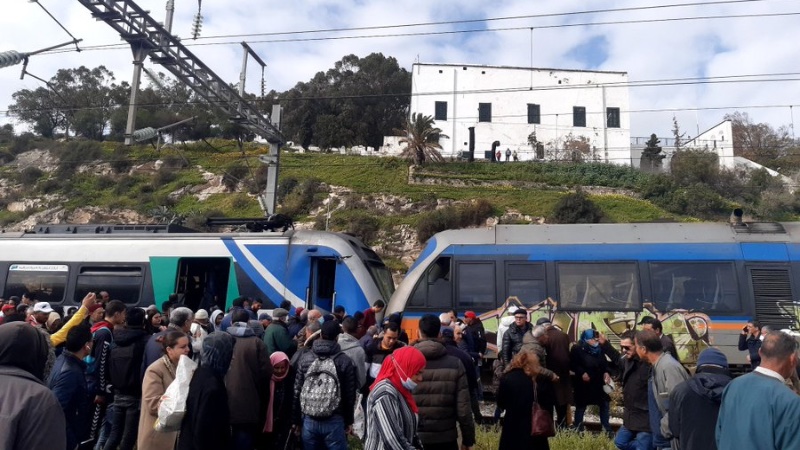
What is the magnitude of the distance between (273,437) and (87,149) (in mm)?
57749

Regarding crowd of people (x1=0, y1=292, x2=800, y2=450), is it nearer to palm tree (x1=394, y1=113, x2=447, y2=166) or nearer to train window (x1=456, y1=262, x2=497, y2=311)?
train window (x1=456, y1=262, x2=497, y2=311)

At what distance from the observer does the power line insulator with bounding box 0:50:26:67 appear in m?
12.7

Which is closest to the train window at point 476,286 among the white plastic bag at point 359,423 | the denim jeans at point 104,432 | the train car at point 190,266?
the train car at point 190,266

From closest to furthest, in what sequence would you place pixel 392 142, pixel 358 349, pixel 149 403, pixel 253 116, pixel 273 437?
pixel 149 403
pixel 273 437
pixel 358 349
pixel 253 116
pixel 392 142

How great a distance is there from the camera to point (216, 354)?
14.9 feet

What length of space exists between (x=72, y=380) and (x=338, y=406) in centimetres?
244

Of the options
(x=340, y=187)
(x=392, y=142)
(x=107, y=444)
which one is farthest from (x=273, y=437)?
(x=392, y=142)

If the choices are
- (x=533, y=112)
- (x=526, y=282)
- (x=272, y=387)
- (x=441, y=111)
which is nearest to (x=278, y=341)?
(x=272, y=387)

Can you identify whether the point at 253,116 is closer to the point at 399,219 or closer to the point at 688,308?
the point at 688,308

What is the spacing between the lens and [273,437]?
6297 mm

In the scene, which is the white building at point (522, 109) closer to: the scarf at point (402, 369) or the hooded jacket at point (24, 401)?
the scarf at point (402, 369)

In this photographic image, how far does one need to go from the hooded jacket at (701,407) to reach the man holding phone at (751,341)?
22.3 ft

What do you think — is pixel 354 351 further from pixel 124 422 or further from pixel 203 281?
pixel 203 281

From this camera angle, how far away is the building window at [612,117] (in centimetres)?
4681
